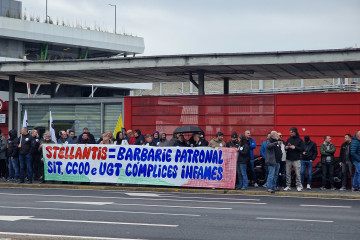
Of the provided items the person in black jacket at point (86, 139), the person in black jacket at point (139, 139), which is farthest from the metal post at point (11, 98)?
the person in black jacket at point (139, 139)

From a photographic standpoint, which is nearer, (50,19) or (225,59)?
(225,59)

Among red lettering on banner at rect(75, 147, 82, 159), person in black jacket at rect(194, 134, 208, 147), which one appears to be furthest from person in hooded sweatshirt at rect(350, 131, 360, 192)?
red lettering on banner at rect(75, 147, 82, 159)

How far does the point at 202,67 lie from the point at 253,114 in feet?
8.16

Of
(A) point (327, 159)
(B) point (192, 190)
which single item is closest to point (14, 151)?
(B) point (192, 190)

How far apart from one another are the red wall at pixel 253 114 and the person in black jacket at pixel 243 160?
6.48ft

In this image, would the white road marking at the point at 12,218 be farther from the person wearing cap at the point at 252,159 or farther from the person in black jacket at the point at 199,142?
the person wearing cap at the point at 252,159

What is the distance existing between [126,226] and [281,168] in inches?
404

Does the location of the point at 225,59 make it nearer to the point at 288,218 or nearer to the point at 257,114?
the point at 257,114

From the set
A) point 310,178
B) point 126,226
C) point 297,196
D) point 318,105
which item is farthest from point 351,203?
point 126,226

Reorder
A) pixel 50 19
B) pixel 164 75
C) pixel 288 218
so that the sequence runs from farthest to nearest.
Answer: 1. pixel 50 19
2. pixel 164 75
3. pixel 288 218

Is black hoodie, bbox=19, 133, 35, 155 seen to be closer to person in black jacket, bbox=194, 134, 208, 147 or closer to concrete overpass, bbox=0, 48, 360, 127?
concrete overpass, bbox=0, 48, 360, 127

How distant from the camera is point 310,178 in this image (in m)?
19.8

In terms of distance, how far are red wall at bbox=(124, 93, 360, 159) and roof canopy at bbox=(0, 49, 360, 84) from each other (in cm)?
115

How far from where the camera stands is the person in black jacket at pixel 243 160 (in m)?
19.6
